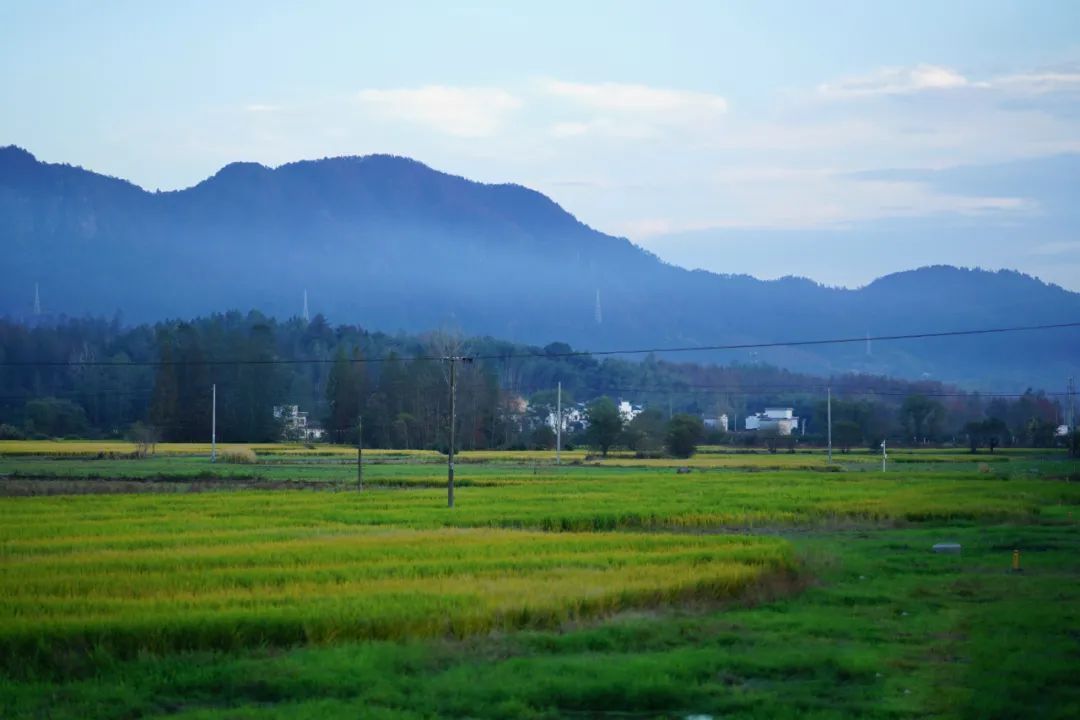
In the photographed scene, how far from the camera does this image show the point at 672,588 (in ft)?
64.2

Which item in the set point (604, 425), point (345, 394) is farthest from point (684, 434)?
point (345, 394)

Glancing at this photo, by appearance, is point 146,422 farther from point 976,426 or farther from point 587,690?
point 587,690

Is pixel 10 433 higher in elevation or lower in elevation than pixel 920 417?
lower

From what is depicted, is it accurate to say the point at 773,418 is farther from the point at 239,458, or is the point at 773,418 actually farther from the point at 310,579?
the point at 310,579

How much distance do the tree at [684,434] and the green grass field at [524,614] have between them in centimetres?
5344

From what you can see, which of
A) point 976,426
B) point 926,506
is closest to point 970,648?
point 926,506

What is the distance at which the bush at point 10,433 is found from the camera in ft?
323

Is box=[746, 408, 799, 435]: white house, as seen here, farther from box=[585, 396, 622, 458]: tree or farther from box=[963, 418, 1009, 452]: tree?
box=[585, 396, 622, 458]: tree

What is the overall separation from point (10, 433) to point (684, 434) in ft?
177

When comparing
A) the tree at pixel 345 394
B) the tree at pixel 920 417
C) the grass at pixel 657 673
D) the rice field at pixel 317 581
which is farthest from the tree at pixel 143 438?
the tree at pixel 920 417

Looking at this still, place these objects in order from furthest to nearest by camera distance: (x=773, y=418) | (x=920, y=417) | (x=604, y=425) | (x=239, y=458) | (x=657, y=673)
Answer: (x=773, y=418) → (x=920, y=417) → (x=604, y=425) → (x=239, y=458) → (x=657, y=673)

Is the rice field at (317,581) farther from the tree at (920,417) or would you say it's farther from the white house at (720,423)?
the white house at (720,423)

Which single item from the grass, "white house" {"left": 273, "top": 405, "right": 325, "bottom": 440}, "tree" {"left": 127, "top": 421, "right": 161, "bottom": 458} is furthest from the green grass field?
"white house" {"left": 273, "top": 405, "right": 325, "bottom": 440}

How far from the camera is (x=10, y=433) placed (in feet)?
325
